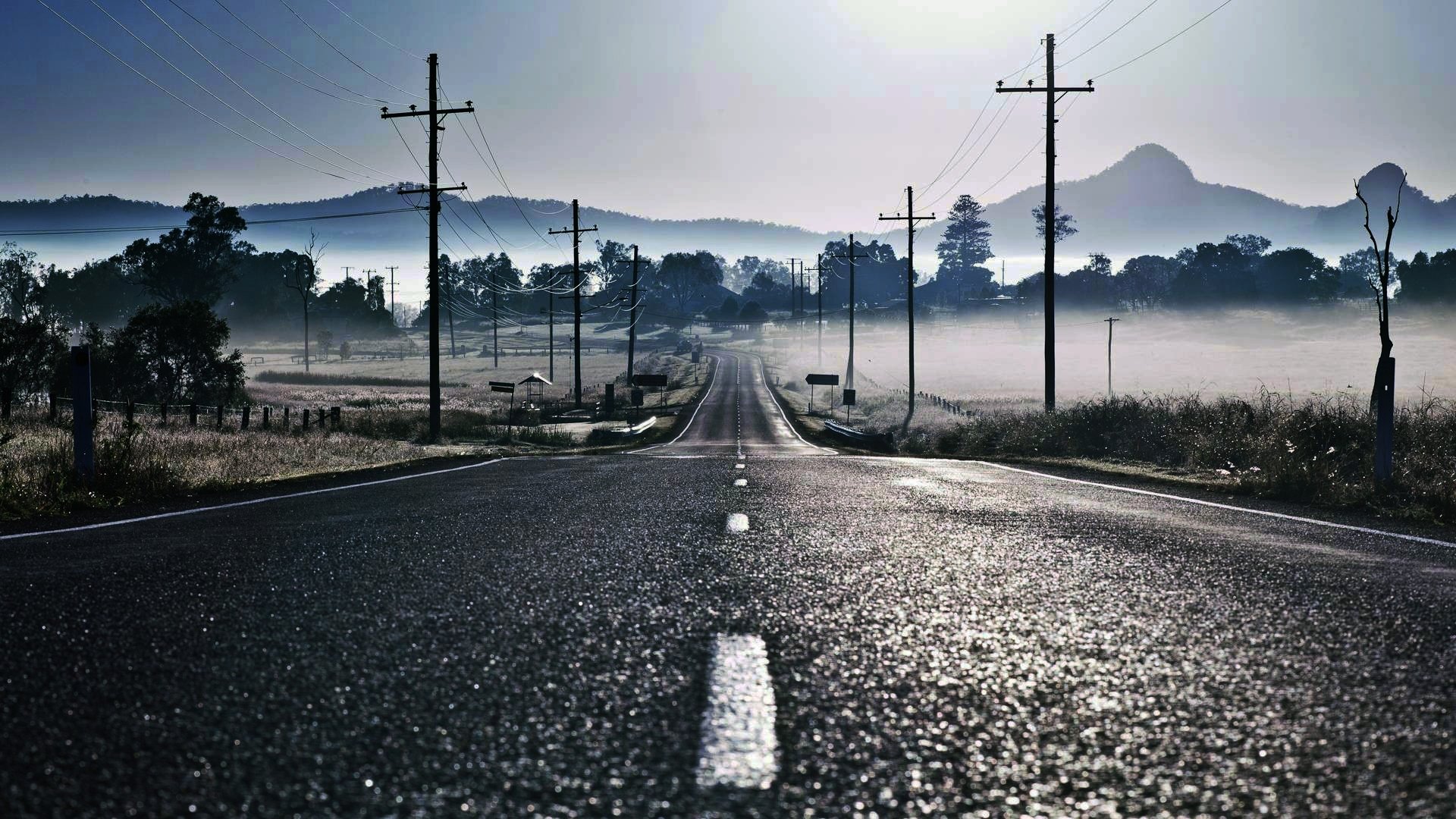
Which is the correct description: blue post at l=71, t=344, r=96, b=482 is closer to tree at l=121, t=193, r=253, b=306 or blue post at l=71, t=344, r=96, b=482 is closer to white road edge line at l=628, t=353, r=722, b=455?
white road edge line at l=628, t=353, r=722, b=455

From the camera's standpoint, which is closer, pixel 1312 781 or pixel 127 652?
pixel 1312 781

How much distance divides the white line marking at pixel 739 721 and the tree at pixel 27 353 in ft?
154

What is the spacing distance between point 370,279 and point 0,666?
195182mm

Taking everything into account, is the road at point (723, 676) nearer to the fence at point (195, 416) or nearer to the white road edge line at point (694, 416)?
the white road edge line at point (694, 416)

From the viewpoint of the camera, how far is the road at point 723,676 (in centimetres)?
237

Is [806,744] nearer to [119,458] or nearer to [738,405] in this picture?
[119,458]

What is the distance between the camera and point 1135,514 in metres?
8.47

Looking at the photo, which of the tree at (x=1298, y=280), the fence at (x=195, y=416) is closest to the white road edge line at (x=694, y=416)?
the fence at (x=195, y=416)

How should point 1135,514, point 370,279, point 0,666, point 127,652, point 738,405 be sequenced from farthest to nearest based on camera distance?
point 370,279
point 738,405
point 1135,514
point 127,652
point 0,666

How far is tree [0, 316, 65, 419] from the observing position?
42281 millimetres

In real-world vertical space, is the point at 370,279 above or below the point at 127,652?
above

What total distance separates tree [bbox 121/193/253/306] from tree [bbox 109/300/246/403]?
52922 mm

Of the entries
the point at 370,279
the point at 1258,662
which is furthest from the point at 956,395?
the point at 370,279

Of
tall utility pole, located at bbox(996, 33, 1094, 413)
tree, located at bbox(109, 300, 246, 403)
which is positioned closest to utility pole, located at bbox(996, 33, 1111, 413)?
tall utility pole, located at bbox(996, 33, 1094, 413)
